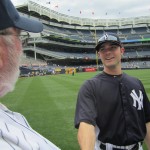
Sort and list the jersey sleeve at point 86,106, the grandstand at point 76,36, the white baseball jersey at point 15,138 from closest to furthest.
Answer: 1. the white baseball jersey at point 15,138
2. the jersey sleeve at point 86,106
3. the grandstand at point 76,36

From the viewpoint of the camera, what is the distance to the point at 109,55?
137 inches

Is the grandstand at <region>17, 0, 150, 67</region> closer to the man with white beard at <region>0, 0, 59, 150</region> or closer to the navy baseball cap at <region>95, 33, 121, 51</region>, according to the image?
the navy baseball cap at <region>95, 33, 121, 51</region>

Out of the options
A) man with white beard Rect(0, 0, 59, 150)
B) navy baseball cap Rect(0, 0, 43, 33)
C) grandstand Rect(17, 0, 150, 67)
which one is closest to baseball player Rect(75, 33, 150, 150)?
Result: man with white beard Rect(0, 0, 59, 150)

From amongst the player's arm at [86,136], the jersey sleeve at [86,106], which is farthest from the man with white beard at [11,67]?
the jersey sleeve at [86,106]

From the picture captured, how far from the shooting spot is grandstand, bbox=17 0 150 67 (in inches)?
3428

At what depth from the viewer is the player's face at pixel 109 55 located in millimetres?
3490

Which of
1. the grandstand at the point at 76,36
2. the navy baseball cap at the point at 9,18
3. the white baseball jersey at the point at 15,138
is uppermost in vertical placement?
the navy baseball cap at the point at 9,18

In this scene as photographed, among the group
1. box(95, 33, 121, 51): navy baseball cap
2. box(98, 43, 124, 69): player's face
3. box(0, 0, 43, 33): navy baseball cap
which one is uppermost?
box(0, 0, 43, 33): navy baseball cap

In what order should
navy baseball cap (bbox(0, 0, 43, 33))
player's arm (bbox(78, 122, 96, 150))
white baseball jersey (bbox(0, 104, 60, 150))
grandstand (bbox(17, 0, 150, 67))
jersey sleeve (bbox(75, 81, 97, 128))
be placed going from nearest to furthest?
white baseball jersey (bbox(0, 104, 60, 150)), navy baseball cap (bbox(0, 0, 43, 33)), player's arm (bbox(78, 122, 96, 150)), jersey sleeve (bbox(75, 81, 97, 128)), grandstand (bbox(17, 0, 150, 67))

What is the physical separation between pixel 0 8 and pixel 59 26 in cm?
9990

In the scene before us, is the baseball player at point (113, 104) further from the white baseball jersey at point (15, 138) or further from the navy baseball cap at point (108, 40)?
the white baseball jersey at point (15, 138)

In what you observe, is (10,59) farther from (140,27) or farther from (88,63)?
(140,27)

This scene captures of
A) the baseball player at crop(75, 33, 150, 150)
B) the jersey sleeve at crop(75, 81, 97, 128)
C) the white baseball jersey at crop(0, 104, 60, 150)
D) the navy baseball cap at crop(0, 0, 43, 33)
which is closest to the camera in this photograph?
the white baseball jersey at crop(0, 104, 60, 150)

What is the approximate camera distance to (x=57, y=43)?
297 feet
